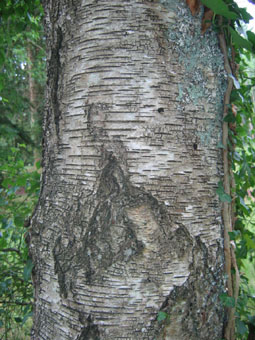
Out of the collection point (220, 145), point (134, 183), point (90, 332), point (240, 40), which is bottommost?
point (90, 332)

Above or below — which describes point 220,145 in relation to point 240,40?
below

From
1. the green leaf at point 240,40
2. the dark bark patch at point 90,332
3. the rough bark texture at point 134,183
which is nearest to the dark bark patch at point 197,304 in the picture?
the rough bark texture at point 134,183

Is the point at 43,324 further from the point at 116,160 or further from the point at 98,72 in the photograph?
the point at 98,72

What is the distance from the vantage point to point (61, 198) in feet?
3.25

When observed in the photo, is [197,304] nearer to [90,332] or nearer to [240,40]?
[90,332]

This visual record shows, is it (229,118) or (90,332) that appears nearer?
(90,332)

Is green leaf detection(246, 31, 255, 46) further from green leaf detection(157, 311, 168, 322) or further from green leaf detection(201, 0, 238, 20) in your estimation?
green leaf detection(157, 311, 168, 322)

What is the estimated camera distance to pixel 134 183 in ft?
→ 2.98

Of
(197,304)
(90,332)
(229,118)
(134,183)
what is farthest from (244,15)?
(90,332)

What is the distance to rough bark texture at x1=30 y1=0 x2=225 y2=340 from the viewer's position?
0.90m

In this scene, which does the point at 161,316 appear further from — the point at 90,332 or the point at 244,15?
the point at 244,15

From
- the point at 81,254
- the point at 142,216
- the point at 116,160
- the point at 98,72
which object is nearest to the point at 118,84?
the point at 98,72

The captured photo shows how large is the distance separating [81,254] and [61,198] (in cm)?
19

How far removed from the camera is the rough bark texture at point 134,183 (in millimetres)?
901
